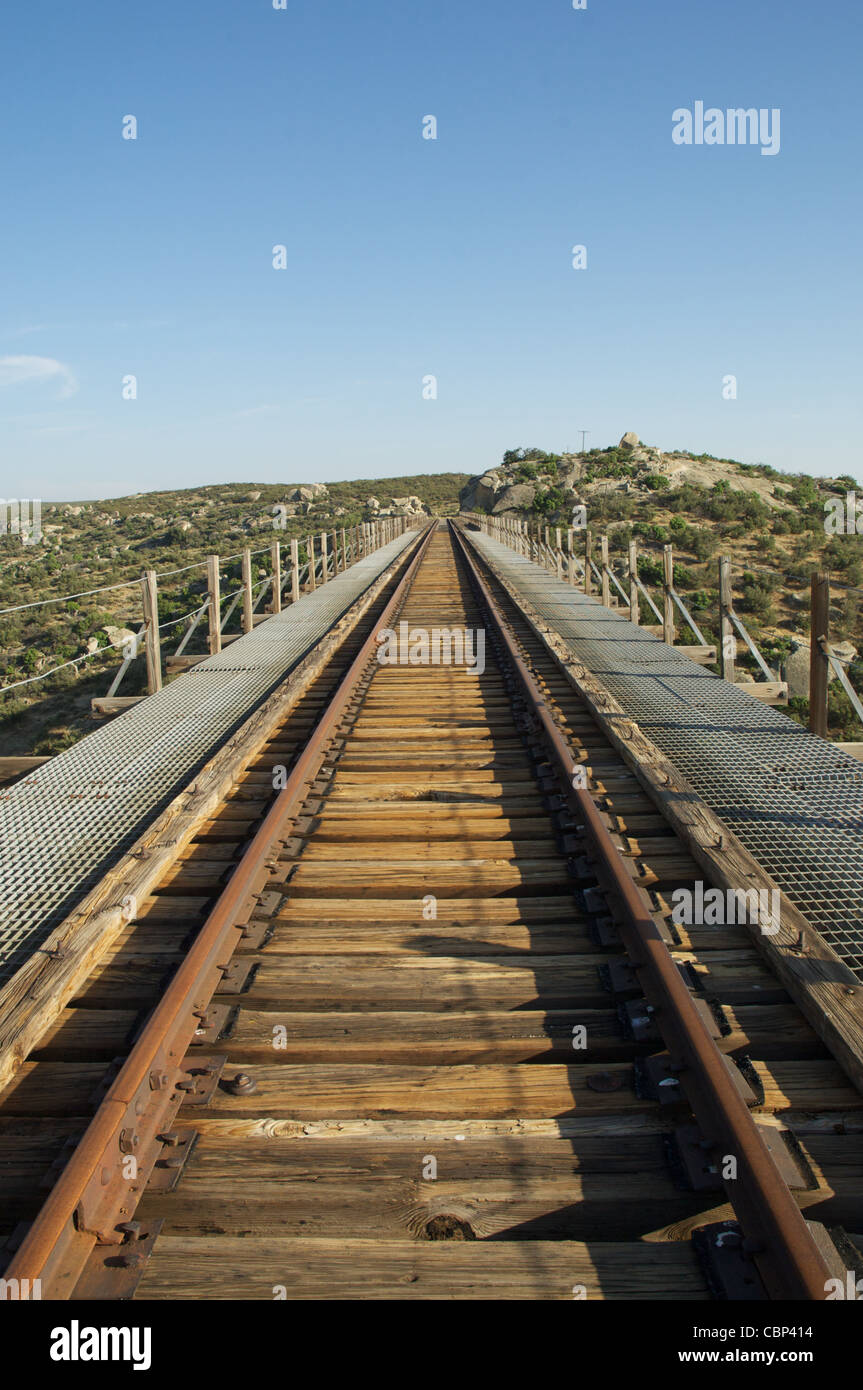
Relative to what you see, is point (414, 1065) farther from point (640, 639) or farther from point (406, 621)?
point (406, 621)

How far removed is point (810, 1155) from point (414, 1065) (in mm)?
1181

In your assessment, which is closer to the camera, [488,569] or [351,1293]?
[351,1293]

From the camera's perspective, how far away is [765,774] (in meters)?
5.37

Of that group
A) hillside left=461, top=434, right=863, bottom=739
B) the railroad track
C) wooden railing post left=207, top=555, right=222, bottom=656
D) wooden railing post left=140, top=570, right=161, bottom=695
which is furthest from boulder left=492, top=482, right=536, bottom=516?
the railroad track

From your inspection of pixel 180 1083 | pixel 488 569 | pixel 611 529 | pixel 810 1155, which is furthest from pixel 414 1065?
pixel 611 529

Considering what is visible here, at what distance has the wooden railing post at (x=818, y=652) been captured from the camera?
6836 mm

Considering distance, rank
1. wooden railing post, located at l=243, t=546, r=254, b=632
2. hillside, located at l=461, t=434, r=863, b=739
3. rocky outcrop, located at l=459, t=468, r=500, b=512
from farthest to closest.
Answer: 1. rocky outcrop, located at l=459, t=468, r=500, b=512
2. hillside, located at l=461, t=434, r=863, b=739
3. wooden railing post, located at l=243, t=546, r=254, b=632

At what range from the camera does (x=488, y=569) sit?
62.8ft

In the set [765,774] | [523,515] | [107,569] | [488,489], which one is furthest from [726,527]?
[765,774]

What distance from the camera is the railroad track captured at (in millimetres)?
2071

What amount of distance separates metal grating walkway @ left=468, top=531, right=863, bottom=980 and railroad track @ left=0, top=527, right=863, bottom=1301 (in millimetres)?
436

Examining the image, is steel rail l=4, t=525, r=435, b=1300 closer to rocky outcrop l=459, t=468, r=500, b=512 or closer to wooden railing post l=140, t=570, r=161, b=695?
wooden railing post l=140, t=570, r=161, b=695

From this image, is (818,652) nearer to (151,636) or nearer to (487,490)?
(151,636)

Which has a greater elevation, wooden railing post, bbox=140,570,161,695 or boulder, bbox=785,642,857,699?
wooden railing post, bbox=140,570,161,695
